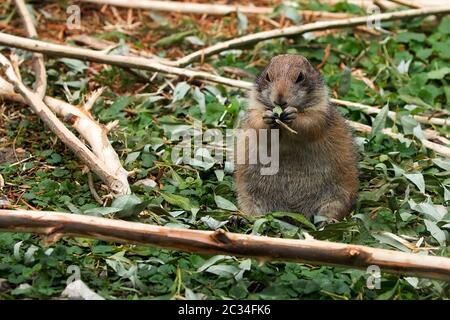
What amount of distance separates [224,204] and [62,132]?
122 centimetres

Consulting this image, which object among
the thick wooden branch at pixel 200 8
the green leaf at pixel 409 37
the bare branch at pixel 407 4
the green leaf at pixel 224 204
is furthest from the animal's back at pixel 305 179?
the thick wooden branch at pixel 200 8

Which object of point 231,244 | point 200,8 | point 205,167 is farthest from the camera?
point 200,8

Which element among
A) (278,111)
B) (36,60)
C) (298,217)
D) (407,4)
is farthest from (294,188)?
(407,4)

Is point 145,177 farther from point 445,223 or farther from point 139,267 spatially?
point 445,223

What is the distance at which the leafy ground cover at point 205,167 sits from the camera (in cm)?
493

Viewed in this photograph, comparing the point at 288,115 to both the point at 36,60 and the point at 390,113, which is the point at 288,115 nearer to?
the point at 390,113

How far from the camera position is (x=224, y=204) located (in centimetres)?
597

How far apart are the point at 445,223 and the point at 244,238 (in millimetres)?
1677

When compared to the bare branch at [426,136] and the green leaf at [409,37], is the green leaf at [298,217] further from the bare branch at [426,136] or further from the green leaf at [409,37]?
the green leaf at [409,37]

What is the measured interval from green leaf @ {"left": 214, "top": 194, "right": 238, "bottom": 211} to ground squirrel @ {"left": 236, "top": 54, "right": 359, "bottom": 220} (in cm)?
10

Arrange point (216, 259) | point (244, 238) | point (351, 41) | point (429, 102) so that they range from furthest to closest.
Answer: point (351, 41)
point (429, 102)
point (216, 259)
point (244, 238)

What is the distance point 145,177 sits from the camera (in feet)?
21.1
